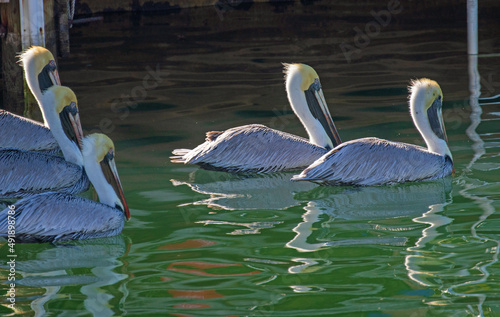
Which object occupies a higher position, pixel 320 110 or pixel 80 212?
pixel 320 110

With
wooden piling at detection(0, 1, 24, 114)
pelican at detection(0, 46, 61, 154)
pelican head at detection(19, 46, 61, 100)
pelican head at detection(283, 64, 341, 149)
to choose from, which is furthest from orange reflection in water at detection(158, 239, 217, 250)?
wooden piling at detection(0, 1, 24, 114)

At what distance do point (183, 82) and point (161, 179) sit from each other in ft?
9.63

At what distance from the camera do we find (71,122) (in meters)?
5.78

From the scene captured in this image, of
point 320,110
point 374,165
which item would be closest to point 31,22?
point 320,110

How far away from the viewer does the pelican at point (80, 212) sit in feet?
14.3

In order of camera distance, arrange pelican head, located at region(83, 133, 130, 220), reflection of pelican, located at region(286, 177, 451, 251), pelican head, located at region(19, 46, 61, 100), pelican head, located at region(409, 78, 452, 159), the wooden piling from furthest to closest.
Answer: the wooden piling → pelican head, located at region(19, 46, 61, 100) → pelican head, located at region(409, 78, 452, 159) → pelican head, located at region(83, 133, 130, 220) → reflection of pelican, located at region(286, 177, 451, 251)

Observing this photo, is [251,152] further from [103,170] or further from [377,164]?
[103,170]

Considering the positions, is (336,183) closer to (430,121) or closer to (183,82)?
(430,121)

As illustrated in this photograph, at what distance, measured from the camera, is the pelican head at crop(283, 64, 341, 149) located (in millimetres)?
6055

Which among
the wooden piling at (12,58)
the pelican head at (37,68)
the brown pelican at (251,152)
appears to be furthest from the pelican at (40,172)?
the wooden piling at (12,58)

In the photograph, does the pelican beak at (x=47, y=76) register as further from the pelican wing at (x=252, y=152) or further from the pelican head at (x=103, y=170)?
the pelican head at (x=103, y=170)

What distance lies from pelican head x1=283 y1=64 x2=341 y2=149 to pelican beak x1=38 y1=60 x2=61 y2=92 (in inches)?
72.9

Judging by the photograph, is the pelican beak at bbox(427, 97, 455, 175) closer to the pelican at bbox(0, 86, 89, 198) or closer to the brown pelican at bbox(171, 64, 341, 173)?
the brown pelican at bbox(171, 64, 341, 173)

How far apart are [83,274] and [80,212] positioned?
19.6 inches
